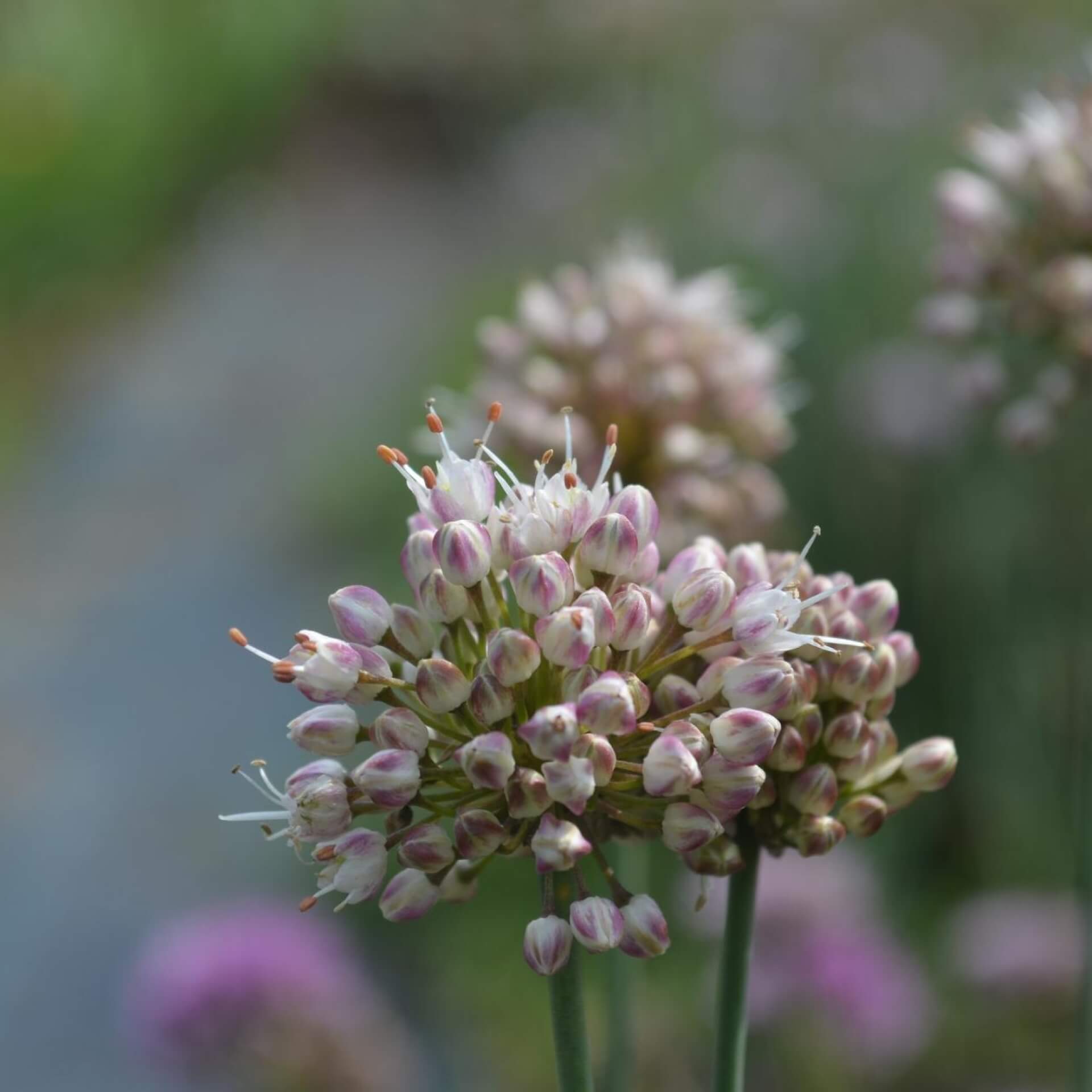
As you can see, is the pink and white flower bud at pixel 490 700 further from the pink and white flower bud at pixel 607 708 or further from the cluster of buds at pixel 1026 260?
the cluster of buds at pixel 1026 260

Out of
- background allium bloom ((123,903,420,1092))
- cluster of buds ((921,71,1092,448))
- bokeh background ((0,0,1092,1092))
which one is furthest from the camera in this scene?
bokeh background ((0,0,1092,1092))

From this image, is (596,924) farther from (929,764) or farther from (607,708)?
(929,764)


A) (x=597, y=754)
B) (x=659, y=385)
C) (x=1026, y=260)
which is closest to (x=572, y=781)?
(x=597, y=754)

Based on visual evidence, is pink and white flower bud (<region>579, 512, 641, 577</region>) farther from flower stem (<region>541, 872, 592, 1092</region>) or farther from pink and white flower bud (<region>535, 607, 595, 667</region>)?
flower stem (<region>541, 872, 592, 1092</region>)

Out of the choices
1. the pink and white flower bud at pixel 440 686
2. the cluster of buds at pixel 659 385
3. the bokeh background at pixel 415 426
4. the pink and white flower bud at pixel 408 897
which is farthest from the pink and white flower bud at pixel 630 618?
the bokeh background at pixel 415 426

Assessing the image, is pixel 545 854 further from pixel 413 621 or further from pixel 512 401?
pixel 512 401

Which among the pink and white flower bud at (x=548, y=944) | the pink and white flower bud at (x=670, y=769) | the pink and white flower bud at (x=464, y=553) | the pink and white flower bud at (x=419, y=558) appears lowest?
the pink and white flower bud at (x=548, y=944)

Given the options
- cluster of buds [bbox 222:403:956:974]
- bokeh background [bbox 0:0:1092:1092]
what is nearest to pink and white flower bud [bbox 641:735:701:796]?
cluster of buds [bbox 222:403:956:974]
